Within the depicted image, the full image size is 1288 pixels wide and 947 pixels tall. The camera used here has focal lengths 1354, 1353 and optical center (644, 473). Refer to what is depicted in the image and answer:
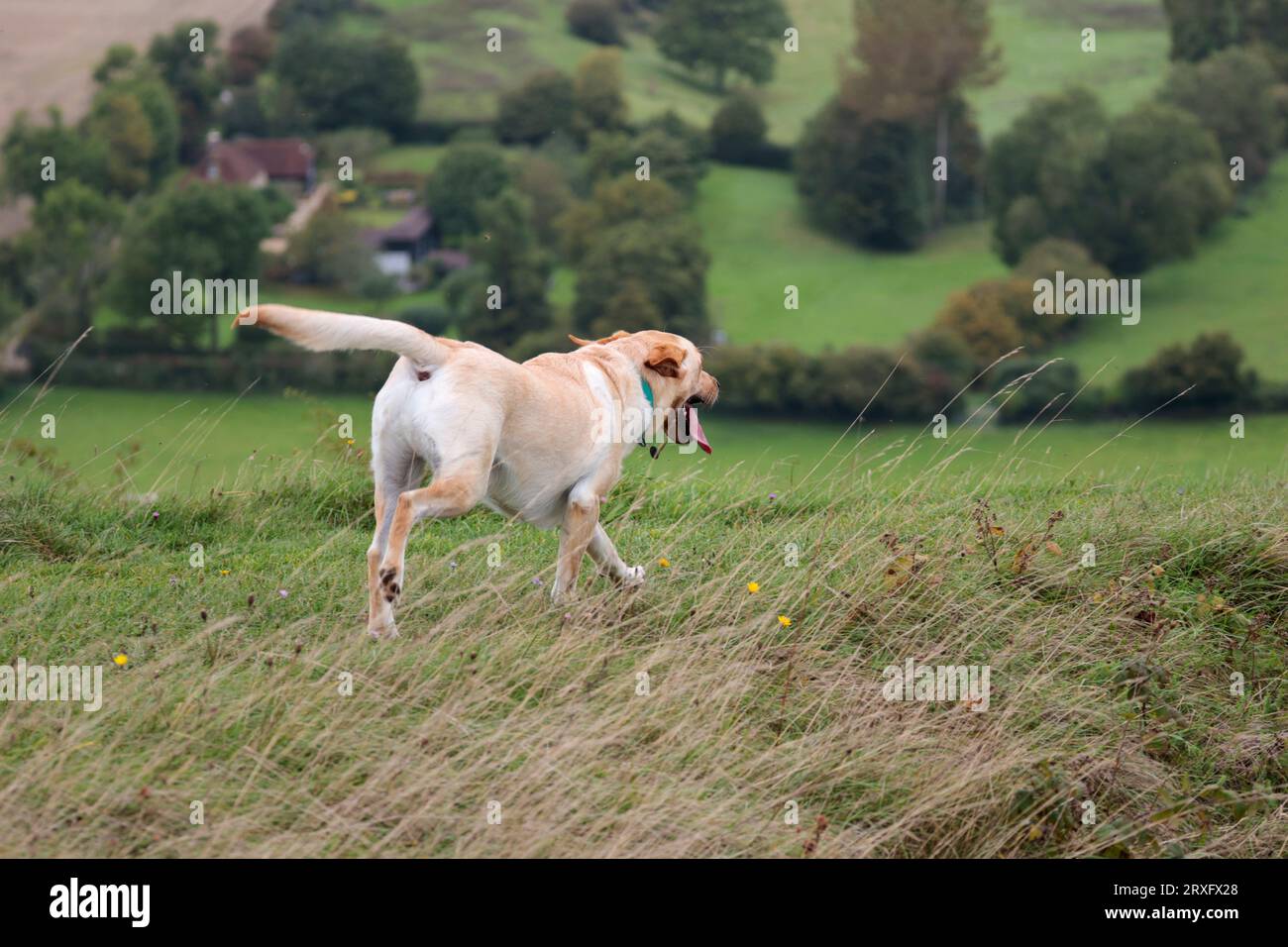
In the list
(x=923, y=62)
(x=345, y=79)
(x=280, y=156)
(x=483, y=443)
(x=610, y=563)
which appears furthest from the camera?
(x=345, y=79)

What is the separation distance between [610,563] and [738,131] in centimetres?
7693

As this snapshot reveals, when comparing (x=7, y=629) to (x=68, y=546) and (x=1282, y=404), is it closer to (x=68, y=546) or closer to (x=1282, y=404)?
(x=68, y=546)

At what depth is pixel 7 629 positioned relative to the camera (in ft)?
21.2

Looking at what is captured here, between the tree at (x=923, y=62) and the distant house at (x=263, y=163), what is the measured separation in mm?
31704

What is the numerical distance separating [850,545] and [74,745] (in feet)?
13.5

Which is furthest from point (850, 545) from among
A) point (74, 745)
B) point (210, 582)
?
point (74, 745)

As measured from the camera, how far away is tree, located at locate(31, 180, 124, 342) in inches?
2704

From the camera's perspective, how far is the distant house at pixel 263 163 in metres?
78.5

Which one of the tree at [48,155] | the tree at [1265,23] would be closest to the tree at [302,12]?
the tree at [48,155]

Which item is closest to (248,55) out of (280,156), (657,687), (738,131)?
(280,156)

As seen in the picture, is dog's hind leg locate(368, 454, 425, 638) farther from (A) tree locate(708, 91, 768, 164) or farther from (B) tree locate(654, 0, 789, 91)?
(B) tree locate(654, 0, 789, 91)

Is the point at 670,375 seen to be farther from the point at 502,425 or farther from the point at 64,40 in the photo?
the point at 64,40

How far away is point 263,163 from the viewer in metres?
79.9

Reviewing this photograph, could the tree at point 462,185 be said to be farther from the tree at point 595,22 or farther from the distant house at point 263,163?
the tree at point 595,22
